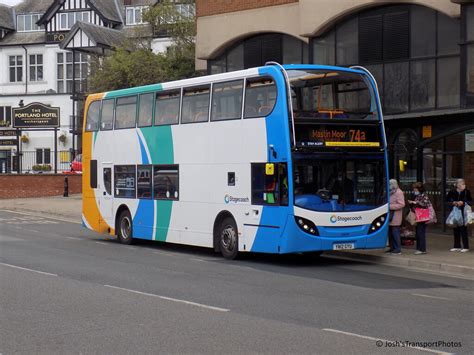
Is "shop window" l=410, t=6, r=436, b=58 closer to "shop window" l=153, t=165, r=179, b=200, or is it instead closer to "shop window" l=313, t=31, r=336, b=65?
"shop window" l=313, t=31, r=336, b=65

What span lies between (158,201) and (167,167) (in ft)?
3.17

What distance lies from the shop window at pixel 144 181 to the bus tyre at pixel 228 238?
10.3ft

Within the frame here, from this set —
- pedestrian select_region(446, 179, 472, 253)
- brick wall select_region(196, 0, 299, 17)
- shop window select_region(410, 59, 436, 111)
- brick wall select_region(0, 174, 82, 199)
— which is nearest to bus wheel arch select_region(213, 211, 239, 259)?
pedestrian select_region(446, 179, 472, 253)

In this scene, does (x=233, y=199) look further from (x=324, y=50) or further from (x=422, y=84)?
(x=324, y=50)

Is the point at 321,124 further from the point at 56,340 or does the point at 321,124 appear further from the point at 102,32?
the point at 102,32

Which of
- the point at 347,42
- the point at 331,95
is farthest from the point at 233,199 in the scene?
the point at 347,42

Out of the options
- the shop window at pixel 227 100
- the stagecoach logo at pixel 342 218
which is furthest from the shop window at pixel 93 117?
the stagecoach logo at pixel 342 218

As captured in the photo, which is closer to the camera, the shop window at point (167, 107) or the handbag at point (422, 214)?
the handbag at point (422, 214)

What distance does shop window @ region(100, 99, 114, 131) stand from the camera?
21.1m

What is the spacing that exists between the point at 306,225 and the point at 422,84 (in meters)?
8.18

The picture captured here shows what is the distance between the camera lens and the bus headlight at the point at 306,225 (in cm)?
1518

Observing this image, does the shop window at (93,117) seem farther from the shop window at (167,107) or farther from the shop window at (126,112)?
the shop window at (167,107)

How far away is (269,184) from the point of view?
15617mm

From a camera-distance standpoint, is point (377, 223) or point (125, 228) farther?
point (125, 228)
